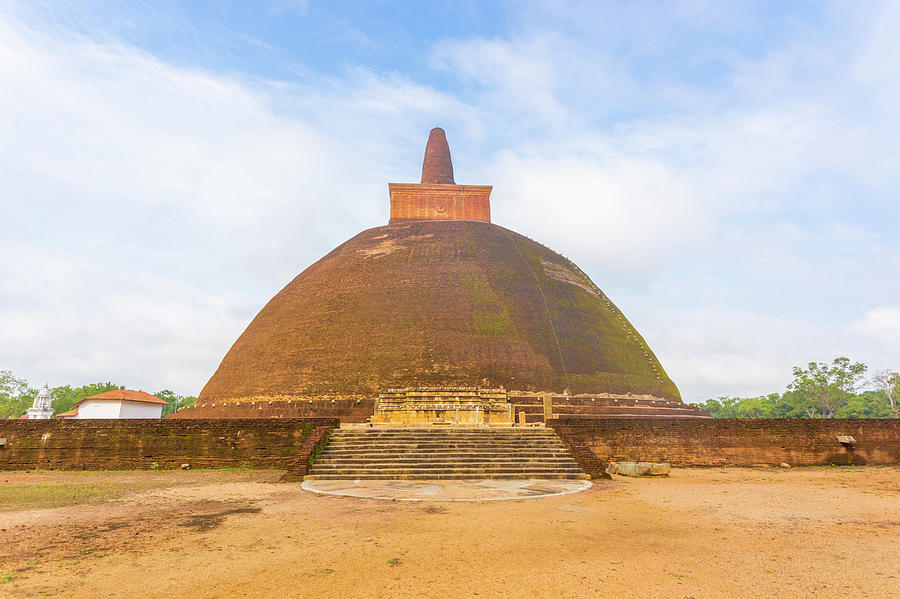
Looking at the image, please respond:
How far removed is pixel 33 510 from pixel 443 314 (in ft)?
43.2

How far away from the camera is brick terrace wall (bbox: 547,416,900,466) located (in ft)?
39.7

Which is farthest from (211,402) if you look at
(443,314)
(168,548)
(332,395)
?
(168,548)

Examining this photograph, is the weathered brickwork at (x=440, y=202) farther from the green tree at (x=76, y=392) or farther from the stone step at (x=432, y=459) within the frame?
the green tree at (x=76, y=392)

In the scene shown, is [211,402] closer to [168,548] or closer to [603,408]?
[603,408]

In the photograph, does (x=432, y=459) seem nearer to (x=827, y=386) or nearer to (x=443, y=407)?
(x=443, y=407)

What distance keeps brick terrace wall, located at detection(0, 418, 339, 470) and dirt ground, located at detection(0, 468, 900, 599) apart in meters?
3.23

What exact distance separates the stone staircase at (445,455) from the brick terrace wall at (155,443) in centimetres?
114

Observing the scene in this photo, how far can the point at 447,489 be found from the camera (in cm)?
852

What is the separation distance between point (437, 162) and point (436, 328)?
13309 millimetres

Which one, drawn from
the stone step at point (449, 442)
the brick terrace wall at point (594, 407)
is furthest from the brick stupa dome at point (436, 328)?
the stone step at point (449, 442)

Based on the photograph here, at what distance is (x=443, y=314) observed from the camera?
18578 mm

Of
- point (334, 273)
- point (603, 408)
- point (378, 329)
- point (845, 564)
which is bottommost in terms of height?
point (845, 564)

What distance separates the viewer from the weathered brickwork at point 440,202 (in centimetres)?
2612

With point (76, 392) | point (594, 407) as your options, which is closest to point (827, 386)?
point (594, 407)
